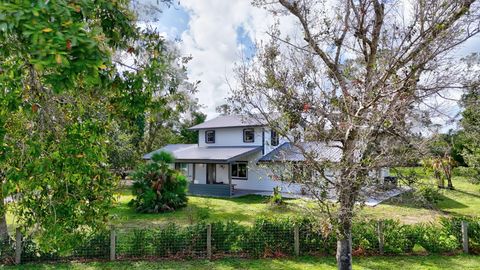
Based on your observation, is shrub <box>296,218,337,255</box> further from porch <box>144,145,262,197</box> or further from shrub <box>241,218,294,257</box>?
porch <box>144,145,262,197</box>

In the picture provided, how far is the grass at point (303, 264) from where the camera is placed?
835 centimetres

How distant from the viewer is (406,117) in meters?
5.95

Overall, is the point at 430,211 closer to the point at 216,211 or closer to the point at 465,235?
the point at 465,235

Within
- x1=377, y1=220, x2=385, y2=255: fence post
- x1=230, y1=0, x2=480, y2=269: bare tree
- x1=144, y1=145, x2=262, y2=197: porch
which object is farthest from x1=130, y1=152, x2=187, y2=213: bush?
x1=377, y1=220, x2=385, y2=255: fence post

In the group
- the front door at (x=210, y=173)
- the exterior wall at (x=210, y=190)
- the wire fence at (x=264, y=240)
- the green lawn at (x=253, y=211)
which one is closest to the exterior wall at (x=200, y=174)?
the front door at (x=210, y=173)

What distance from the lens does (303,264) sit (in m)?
8.62

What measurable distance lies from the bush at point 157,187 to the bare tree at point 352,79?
34.3ft

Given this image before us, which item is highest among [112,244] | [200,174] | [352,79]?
[352,79]

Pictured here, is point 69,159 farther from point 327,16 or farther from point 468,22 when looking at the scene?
point 468,22

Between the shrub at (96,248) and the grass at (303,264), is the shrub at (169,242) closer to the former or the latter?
the grass at (303,264)

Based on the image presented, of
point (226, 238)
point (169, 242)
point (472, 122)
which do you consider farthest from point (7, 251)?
point (472, 122)

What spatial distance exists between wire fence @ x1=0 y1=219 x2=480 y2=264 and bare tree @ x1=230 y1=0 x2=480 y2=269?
2259mm

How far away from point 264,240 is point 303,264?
122 centimetres

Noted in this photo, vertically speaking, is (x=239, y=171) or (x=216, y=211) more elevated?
(x=239, y=171)
